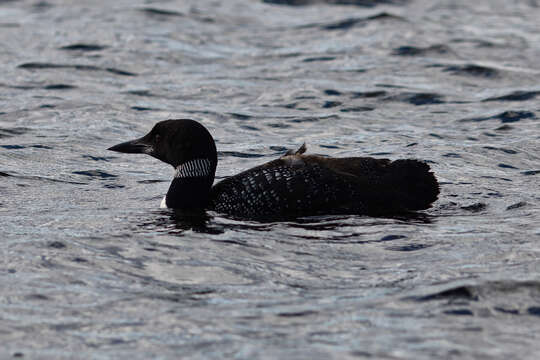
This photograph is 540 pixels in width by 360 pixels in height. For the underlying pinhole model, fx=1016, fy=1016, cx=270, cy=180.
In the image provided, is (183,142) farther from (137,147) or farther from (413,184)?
(413,184)

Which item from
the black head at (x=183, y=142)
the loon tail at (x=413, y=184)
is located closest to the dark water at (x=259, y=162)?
the loon tail at (x=413, y=184)

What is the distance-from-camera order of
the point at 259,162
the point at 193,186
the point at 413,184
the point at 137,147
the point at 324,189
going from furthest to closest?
1. the point at 259,162
2. the point at 137,147
3. the point at 193,186
4. the point at 413,184
5. the point at 324,189

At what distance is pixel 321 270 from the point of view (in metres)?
5.51

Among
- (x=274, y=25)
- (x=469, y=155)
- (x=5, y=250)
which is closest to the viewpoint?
(x=5, y=250)

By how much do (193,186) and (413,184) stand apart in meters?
1.54

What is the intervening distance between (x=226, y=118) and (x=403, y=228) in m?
4.65

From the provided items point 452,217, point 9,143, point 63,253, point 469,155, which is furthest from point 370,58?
point 63,253

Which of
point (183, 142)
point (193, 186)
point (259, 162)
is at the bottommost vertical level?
point (259, 162)

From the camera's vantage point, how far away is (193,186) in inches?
282

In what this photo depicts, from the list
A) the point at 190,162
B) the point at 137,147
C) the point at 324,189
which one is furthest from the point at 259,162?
the point at 324,189

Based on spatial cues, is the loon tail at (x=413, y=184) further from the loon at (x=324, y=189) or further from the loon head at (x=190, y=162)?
the loon head at (x=190, y=162)

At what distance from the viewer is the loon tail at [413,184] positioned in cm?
679

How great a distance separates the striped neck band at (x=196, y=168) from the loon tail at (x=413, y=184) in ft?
4.25

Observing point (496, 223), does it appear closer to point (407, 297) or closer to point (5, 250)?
point (407, 297)
